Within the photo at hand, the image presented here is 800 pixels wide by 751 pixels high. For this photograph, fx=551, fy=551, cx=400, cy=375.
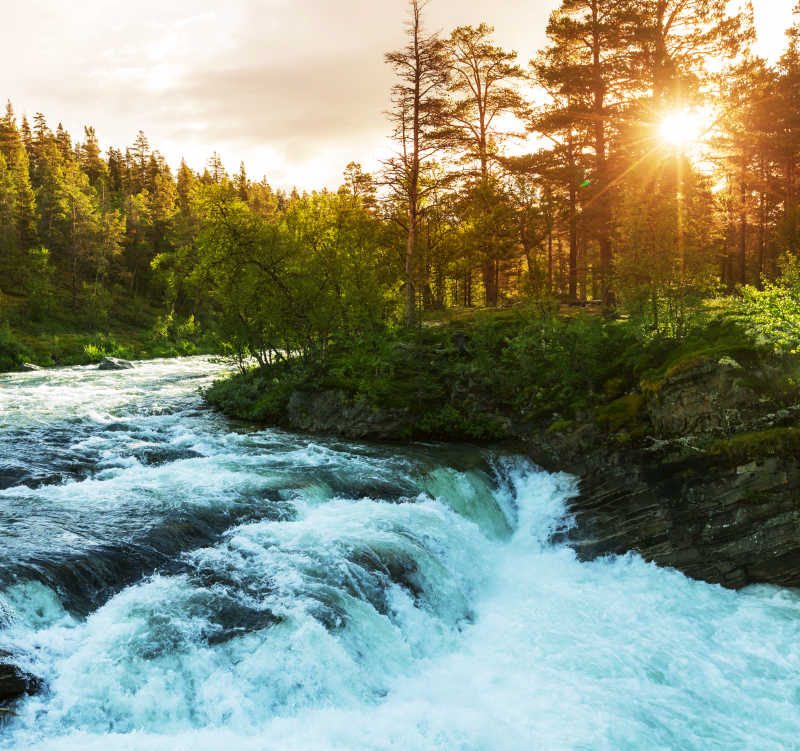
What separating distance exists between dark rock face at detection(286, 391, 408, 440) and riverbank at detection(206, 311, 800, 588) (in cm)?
5

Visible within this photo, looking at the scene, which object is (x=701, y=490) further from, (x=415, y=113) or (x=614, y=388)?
(x=415, y=113)

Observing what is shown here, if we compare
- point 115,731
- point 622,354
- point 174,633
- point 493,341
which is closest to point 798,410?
point 622,354

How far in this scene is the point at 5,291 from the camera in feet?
188

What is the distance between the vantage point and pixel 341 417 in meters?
18.9

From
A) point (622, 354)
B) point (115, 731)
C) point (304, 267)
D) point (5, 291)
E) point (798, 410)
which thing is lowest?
point (115, 731)

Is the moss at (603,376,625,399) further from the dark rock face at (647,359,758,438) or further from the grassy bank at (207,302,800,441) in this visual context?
the dark rock face at (647,359,758,438)

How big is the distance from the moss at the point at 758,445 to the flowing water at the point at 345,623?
9.16ft

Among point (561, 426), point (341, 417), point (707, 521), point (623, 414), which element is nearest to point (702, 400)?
point (623, 414)

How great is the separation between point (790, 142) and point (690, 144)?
8326 millimetres

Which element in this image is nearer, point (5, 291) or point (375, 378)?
point (375, 378)

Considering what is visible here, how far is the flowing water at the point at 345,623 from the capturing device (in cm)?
673

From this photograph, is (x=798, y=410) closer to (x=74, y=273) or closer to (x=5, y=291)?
(x=74, y=273)

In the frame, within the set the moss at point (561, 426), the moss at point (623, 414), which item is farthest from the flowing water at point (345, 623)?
the moss at point (623, 414)

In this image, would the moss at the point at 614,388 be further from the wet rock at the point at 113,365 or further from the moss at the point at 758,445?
the wet rock at the point at 113,365
